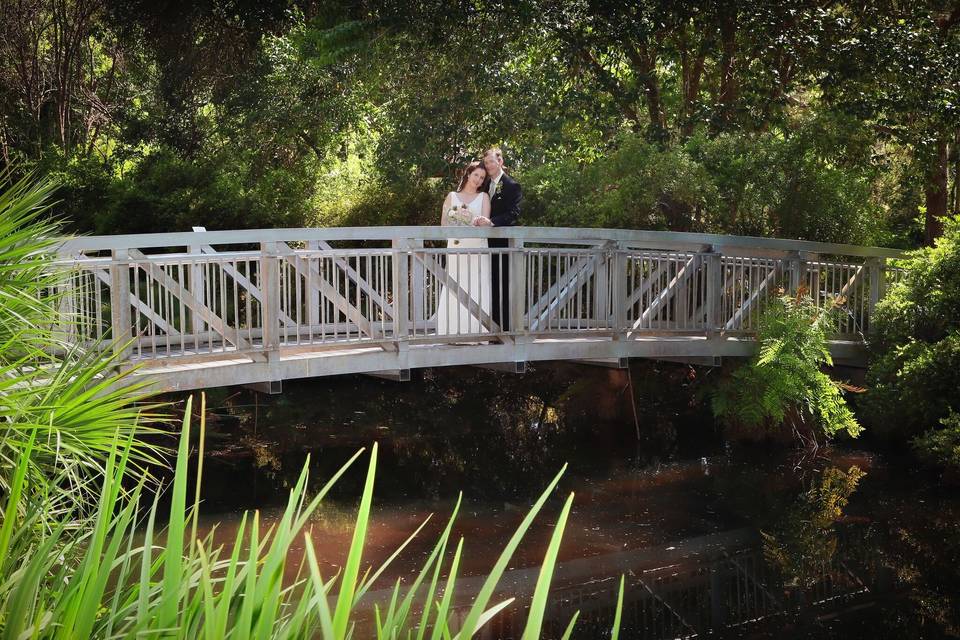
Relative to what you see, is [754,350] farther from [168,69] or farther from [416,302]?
[168,69]

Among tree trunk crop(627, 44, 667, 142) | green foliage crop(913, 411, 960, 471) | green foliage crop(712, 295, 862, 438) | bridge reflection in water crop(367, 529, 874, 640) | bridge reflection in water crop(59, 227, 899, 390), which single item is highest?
tree trunk crop(627, 44, 667, 142)

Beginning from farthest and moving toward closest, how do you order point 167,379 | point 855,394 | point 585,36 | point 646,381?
1. point 585,36
2. point 646,381
3. point 855,394
4. point 167,379

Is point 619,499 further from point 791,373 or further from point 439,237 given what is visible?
point 439,237

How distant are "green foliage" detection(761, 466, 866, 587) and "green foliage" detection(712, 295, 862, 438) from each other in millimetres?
719

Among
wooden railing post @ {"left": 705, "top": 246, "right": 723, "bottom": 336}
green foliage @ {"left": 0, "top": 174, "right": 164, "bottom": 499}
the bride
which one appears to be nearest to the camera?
green foliage @ {"left": 0, "top": 174, "right": 164, "bottom": 499}

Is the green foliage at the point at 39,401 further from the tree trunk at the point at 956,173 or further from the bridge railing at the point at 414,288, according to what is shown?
the tree trunk at the point at 956,173

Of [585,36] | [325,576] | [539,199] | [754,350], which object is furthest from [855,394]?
[325,576]

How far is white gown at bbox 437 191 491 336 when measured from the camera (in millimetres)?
10344

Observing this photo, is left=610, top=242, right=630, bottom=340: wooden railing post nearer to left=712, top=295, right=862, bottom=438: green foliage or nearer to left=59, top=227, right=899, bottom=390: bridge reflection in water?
left=59, top=227, right=899, bottom=390: bridge reflection in water

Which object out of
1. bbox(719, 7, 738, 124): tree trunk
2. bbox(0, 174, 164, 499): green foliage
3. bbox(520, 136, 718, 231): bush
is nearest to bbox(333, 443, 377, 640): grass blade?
bbox(0, 174, 164, 499): green foliage

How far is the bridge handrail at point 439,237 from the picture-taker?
26.6 ft

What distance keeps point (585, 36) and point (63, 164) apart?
8.06 metres

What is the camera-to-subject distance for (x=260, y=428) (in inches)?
518

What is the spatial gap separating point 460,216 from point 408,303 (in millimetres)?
1258
